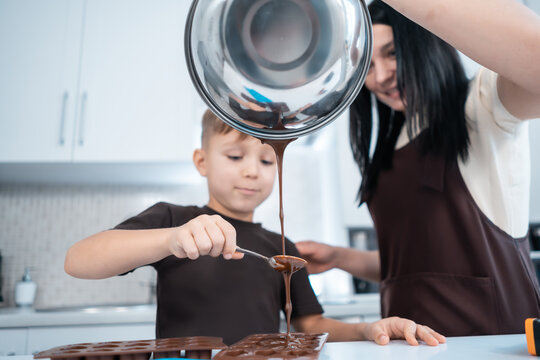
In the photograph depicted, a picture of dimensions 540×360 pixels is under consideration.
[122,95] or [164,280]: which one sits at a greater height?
[122,95]

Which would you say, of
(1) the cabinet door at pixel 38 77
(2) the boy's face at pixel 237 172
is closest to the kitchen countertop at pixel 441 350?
(2) the boy's face at pixel 237 172

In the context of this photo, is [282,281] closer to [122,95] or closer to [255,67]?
[255,67]

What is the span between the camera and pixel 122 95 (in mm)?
1873

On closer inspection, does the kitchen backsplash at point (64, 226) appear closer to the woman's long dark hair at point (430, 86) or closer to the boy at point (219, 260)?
the boy at point (219, 260)

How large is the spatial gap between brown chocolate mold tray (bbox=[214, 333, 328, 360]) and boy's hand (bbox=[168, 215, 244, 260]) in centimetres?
14

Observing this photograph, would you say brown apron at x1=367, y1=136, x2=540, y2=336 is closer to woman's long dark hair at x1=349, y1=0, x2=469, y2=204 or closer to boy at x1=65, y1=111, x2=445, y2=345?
woman's long dark hair at x1=349, y1=0, x2=469, y2=204

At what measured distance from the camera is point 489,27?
0.60m

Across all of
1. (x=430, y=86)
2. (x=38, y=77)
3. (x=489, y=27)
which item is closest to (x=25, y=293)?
(x=38, y=77)

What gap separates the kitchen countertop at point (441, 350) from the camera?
51cm

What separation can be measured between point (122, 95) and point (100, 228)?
0.65 m

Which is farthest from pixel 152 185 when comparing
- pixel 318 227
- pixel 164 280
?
pixel 164 280

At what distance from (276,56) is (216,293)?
0.50 metres

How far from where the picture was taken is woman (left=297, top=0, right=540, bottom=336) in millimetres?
909

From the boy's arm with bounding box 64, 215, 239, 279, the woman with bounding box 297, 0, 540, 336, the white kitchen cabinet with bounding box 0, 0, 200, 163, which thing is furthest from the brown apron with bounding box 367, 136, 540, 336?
the white kitchen cabinet with bounding box 0, 0, 200, 163
